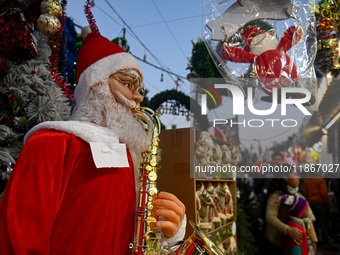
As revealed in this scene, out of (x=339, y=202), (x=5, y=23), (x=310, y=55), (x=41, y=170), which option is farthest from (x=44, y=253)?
(x=339, y=202)

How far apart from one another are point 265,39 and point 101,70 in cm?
109

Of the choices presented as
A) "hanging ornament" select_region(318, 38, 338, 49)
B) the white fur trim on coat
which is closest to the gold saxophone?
the white fur trim on coat

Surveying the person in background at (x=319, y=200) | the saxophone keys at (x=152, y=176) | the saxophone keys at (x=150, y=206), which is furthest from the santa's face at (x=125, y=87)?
the person in background at (x=319, y=200)

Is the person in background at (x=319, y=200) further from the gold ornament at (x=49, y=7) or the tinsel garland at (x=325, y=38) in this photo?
the gold ornament at (x=49, y=7)

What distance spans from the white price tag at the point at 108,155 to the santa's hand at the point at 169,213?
25cm

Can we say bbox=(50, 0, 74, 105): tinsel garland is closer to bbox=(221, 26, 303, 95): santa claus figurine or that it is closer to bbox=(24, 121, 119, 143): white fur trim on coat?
bbox=(24, 121, 119, 143): white fur trim on coat

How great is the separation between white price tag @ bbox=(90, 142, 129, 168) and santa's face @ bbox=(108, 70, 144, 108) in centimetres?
32

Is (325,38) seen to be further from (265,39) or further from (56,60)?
(56,60)

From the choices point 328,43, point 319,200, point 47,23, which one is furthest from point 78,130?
point 319,200

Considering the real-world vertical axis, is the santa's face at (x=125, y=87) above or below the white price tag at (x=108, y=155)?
above

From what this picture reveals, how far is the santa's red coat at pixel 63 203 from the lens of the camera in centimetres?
94

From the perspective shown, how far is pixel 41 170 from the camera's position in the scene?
1011mm

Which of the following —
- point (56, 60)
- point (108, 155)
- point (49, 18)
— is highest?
point (49, 18)

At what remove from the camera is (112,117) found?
1372mm
